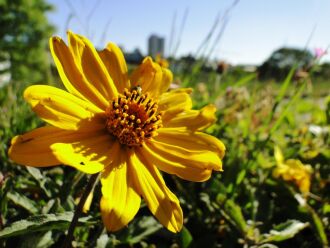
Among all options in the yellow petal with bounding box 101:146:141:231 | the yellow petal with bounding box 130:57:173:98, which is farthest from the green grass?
the yellow petal with bounding box 130:57:173:98

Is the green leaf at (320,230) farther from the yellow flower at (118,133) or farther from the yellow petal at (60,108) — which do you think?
the yellow petal at (60,108)

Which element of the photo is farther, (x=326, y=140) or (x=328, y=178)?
(x=326, y=140)

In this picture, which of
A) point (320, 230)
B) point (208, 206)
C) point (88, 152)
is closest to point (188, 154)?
point (88, 152)

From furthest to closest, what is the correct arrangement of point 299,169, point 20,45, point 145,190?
point 20,45, point 299,169, point 145,190

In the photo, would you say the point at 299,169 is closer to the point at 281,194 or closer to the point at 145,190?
the point at 281,194

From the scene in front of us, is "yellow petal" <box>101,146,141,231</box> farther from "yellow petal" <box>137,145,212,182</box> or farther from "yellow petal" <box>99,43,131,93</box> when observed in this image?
"yellow petal" <box>99,43,131,93</box>

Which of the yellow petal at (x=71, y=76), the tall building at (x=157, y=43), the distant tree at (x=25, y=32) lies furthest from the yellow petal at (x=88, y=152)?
the distant tree at (x=25, y=32)

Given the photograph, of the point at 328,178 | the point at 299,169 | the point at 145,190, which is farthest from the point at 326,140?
the point at 145,190
